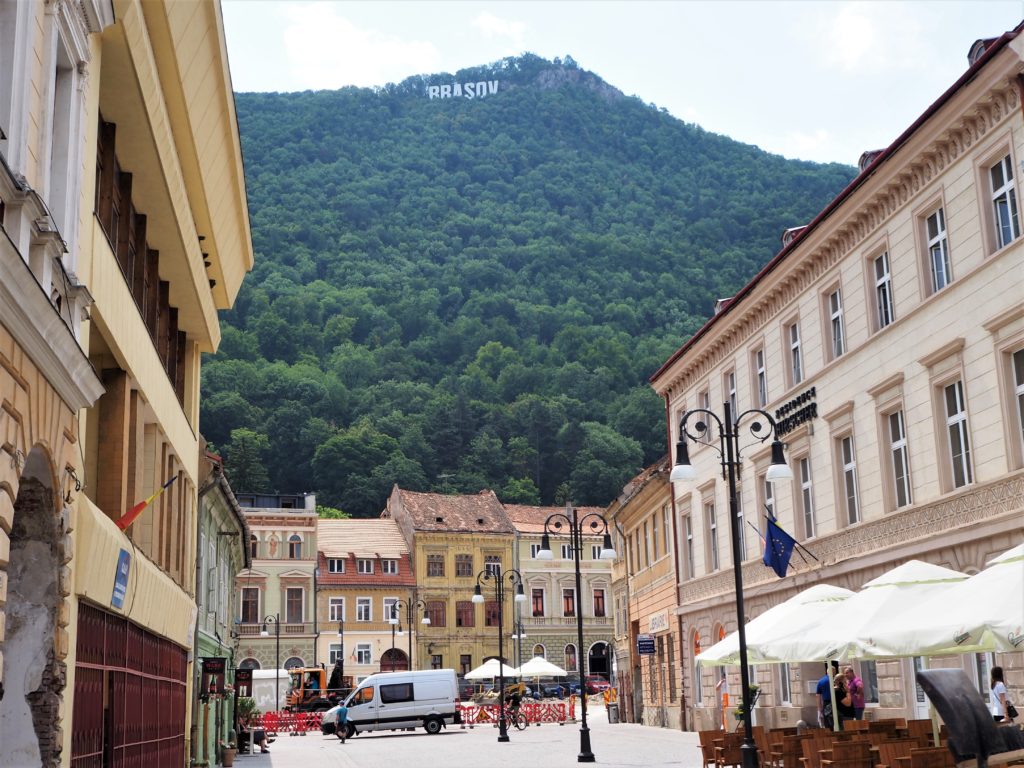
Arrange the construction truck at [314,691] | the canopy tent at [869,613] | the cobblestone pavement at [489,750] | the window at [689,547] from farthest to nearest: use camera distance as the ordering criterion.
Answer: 1. the construction truck at [314,691]
2. the window at [689,547]
3. the cobblestone pavement at [489,750]
4. the canopy tent at [869,613]

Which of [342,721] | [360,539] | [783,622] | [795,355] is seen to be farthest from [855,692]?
[360,539]

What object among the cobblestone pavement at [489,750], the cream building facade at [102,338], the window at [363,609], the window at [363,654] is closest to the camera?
the cream building facade at [102,338]

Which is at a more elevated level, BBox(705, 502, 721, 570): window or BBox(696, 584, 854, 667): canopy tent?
BBox(705, 502, 721, 570): window

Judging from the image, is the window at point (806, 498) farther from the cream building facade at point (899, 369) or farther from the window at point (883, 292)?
the window at point (883, 292)

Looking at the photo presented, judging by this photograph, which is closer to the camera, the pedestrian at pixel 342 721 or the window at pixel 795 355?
the window at pixel 795 355

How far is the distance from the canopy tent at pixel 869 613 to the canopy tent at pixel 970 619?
2.08 feet

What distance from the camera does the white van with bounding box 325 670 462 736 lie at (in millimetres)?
46500

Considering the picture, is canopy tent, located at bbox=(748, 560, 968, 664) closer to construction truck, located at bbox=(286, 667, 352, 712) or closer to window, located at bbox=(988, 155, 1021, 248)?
window, located at bbox=(988, 155, 1021, 248)

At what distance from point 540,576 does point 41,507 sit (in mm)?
79659

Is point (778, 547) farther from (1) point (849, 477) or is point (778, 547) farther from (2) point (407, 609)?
(2) point (407, 609)

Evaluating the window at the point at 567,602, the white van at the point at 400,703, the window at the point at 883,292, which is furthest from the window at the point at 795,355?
the window at the point at 567,602

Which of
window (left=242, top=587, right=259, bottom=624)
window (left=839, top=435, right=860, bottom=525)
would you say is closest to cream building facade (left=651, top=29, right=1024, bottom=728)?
window (left=839, top=435, right=860, bottom=525)

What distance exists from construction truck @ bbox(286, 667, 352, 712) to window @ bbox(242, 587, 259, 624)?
11822 mm

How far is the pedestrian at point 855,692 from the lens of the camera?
2230 cm
